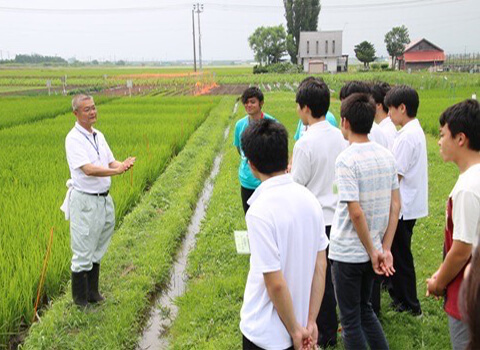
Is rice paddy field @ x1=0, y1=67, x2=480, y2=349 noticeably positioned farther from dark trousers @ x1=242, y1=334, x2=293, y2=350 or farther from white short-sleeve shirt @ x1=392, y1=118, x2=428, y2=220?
dark trousers @ x1=242, y1=334, x2=293, y2=350

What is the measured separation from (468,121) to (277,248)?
1.04m

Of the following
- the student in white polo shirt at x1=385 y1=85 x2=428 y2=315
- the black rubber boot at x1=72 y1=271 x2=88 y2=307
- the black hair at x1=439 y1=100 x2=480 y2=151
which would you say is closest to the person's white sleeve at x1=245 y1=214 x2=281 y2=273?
the black hair at x1=439 y1=100 x2=480 y2=151

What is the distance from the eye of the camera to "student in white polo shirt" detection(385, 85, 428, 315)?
3.05 metres

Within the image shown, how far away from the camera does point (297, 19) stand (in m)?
58.7

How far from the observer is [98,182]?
345 cm

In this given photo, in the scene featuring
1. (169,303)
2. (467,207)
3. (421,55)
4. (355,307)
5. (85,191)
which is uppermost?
(421,55)

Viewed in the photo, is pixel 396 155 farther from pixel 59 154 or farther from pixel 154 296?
pixel 59 154

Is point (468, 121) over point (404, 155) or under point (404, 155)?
over

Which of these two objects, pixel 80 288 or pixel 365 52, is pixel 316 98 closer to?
pixel 80 288

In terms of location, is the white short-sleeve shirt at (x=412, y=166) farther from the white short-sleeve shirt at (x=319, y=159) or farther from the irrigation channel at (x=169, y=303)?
the irrigation channel at (x=169, y=303)

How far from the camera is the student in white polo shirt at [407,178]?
305 cm

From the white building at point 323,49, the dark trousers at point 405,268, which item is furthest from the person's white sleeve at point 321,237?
→ the white building at point 323,49

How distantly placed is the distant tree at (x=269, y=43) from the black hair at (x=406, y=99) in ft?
207

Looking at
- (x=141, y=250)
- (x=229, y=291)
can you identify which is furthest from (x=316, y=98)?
(x=141, y=250)
